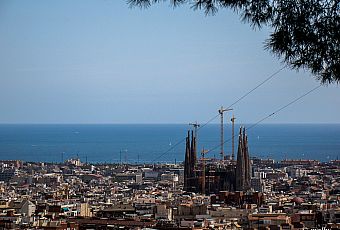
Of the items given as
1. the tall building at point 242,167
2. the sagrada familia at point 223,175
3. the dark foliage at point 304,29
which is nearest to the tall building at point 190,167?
the sagrada familia at point 223,175

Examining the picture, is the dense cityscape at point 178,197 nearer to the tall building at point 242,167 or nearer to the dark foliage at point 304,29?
the tall building at point 242,167

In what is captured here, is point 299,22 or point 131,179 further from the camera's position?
point 131,179

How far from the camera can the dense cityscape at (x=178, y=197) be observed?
19.0 meters

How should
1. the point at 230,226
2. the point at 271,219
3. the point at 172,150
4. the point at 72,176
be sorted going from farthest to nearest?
the point at 172,150 → the point at 72,176 → the point at 271,219 → the point at 230,226

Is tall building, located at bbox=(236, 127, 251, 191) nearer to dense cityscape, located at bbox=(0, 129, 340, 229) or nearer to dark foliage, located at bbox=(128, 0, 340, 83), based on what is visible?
dense cityscape, located at bbox=(0, 129, 340, 229)

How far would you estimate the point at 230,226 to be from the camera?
18328 millimetres

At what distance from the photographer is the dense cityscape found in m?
19.0

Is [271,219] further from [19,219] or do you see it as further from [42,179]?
[42,179]

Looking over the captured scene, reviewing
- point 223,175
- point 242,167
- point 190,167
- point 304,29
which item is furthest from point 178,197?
point 304,29

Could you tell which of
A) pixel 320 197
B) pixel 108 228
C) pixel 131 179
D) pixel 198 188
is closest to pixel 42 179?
pixel 131 179

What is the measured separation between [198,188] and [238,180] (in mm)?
1537

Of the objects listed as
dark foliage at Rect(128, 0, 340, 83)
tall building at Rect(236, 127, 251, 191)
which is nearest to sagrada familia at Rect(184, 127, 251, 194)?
tall building at Rect(236, 127, 251, 191)

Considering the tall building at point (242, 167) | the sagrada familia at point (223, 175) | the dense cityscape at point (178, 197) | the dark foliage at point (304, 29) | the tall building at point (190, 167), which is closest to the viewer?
the dark foliage at point (304, 29)

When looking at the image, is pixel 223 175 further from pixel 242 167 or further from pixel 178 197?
pixel 178 197
